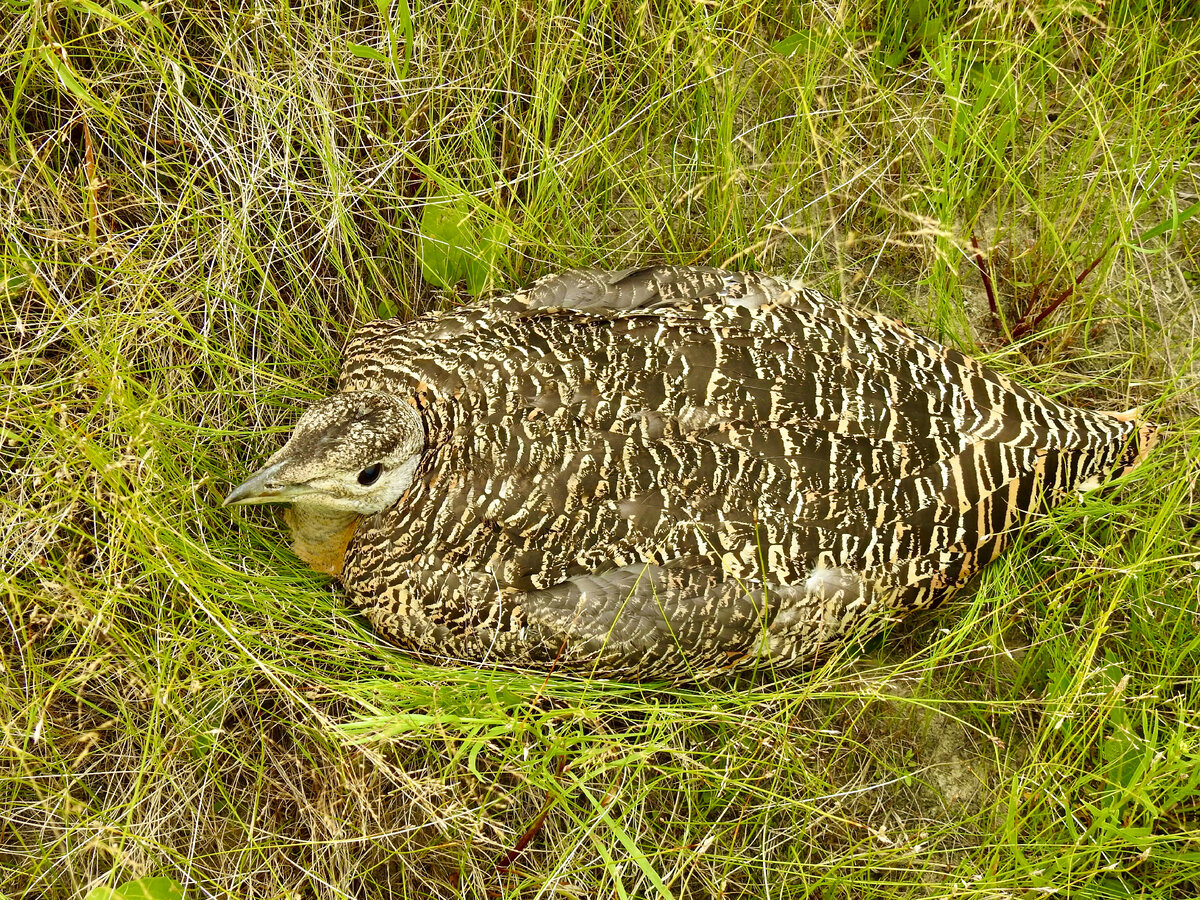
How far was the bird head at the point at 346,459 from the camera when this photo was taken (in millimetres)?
2543

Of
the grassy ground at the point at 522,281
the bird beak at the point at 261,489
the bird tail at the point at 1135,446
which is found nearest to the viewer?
the bird beak at the point at 261,489

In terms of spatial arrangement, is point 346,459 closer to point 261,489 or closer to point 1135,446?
point 261,489

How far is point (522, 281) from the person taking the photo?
3.26 metres

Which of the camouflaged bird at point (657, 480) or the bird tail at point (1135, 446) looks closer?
the camouflaged bird at point (657, 480)

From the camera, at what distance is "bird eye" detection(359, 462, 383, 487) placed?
2.62 m

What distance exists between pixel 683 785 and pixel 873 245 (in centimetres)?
189

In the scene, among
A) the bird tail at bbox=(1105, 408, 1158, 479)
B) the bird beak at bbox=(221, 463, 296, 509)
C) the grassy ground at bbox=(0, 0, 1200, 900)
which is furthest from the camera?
the bird tail at bbox=(1105, 408, 1158, 479)

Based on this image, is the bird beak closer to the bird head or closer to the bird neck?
the bird head

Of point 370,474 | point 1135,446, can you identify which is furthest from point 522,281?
point 1135,446

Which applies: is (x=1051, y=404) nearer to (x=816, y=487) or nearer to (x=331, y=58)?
(x=816, y=487)

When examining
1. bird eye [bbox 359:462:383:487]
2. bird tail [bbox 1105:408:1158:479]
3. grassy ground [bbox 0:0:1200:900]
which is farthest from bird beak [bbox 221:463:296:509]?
bird tail [bbox 1105:408:1158:479]

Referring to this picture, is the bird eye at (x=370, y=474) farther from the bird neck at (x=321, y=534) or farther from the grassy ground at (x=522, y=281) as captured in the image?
the grassy ground at (x=522, y=281)

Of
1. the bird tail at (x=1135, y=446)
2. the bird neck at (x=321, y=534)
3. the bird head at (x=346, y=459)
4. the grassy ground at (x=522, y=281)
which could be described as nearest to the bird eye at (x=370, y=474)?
the bird head at (x=346, y=459)

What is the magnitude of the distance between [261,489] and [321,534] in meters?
0.36
